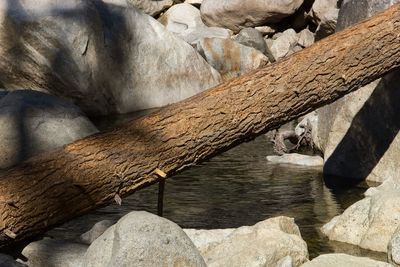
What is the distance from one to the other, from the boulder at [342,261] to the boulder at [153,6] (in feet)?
62.0

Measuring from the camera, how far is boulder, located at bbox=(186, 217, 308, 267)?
6.87 meters

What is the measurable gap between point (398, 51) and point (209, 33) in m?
14.4

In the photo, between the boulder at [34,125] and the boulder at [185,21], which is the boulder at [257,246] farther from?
the boulder at [185,21]

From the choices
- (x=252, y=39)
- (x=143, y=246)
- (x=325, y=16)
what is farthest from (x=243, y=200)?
(x=252, y=39)

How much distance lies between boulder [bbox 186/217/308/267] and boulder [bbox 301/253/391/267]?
216mm

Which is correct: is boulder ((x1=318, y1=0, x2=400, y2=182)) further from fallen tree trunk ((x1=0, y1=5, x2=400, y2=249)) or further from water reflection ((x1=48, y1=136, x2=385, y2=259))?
fallen tree trunk ((x1=0, y1=5, x2=400, y2=249))

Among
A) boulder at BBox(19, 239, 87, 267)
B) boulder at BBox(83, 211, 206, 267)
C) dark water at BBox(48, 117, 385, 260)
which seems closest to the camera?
boulder at BBox(83, 211, 206, 267)

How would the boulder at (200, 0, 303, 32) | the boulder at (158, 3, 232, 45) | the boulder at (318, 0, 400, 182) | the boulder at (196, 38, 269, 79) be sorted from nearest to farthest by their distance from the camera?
the boulder at (318, 0, 400, 182), the boulder at (196, 38, 269, 79), the boulder at (200, 0, 303, 32), the boulder at (158, 3, 232, 45)

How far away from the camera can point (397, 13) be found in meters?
8.07

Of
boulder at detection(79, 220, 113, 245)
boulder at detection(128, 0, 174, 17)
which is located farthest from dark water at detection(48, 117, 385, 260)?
boulder at detection(128, 0, 174, 17)

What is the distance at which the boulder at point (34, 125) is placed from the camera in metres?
8.63

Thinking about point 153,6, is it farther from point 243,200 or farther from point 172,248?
point 172,248

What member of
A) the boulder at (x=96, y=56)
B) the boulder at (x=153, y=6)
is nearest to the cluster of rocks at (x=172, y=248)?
the boulder at (x=96, y=56)

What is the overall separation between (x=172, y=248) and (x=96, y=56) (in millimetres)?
11269
